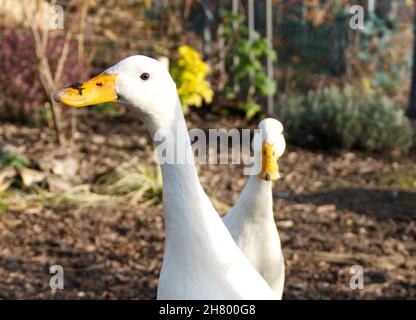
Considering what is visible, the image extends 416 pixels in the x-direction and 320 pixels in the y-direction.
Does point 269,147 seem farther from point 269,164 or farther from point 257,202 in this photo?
point 257,202

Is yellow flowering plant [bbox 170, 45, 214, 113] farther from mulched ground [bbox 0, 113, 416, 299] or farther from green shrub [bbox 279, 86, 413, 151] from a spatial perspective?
green shrub [bbox 279, 86, 413, 151]

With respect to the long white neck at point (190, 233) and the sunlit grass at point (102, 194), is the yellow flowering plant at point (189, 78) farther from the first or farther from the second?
the long white neck at point (190, 233)

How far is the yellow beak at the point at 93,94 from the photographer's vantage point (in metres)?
2.11

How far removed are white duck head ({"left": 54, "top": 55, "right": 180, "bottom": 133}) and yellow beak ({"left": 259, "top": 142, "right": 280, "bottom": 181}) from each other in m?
1.16

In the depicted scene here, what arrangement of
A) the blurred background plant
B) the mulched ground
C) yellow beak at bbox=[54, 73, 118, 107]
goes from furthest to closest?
the blurred background plant
the mulched ground
yellow beak at bbox=[54, 73, 118, 107]

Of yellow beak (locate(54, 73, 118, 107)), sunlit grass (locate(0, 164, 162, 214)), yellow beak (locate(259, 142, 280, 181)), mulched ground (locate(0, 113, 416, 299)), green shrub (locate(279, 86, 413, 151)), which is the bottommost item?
mulched ground (locate(0, 113, 416, 299))

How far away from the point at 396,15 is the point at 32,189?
311 inches

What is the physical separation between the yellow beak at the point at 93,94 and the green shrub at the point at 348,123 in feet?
19.6

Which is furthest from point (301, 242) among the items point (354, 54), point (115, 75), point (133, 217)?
point (354, 54)

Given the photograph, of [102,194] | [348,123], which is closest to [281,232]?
[102,194]

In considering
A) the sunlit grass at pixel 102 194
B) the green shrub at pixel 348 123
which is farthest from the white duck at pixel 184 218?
the green shrub at pixel 348 123

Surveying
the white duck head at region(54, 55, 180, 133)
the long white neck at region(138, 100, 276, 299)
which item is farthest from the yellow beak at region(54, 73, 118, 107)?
the long white neck at region(138, 100, 276, 299)

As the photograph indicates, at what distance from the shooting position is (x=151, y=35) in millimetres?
11414

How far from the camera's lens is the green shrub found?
25.7 feet
